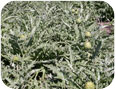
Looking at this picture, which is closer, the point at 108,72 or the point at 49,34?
the point at 108,72

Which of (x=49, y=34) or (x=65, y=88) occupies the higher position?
(x=49, y=34)

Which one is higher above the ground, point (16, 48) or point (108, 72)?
point (16, 48)

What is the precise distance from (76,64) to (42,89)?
0.37 metres

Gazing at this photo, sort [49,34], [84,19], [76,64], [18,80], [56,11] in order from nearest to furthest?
[18,80], [76,64], [49,34], [84,19], [56,11]

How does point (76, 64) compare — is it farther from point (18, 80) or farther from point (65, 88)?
point (18, 80)

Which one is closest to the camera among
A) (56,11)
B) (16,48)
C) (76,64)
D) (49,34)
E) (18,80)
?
(18,80)

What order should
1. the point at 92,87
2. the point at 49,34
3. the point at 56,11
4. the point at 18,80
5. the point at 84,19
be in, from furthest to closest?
the point at 56,11 < the point at 84,19 < the point at 49,34 < the point at 18,80 < the point at 92,87

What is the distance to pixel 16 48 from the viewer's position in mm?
2309

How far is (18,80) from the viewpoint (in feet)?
6.37

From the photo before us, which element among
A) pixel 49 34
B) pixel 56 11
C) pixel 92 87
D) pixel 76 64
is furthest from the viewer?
pixel 56 11

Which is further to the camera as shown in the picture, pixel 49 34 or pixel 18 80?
pixel 49 34

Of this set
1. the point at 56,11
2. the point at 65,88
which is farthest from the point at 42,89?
the point at 56,11

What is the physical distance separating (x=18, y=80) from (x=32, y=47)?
1.51ft

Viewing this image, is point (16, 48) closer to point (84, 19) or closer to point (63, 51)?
point (63, 51)
